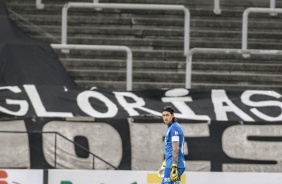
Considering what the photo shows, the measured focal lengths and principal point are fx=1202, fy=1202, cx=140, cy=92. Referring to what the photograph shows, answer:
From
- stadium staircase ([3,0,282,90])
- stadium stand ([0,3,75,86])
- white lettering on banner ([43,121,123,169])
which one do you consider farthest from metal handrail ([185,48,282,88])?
stadium stand ([0,3,75,86])

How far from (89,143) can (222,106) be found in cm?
239

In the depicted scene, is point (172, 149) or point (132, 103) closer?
point (172, 149)

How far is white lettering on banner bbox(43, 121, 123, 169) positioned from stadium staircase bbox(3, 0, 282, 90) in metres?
1.84

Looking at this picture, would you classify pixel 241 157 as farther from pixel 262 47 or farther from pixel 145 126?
pixel 262 47

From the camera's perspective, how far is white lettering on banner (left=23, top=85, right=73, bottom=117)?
19.8 m

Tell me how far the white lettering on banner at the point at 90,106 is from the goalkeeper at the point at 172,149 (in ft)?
11.3

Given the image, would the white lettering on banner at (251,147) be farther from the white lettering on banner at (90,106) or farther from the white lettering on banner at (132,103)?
the white lettering on banner at (90,106)

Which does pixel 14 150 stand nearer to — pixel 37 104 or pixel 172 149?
pixel 37 104

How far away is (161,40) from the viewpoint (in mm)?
22359

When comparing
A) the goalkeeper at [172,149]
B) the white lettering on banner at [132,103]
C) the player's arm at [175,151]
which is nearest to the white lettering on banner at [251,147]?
the white lettering on banner at [132,103]

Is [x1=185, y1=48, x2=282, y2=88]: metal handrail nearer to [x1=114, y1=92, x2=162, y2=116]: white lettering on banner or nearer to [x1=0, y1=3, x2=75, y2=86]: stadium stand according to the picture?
[x1=114, y1=92, x2=162, y2=116]: white lettering on banner

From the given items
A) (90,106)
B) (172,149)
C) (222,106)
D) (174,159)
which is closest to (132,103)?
(90,106)

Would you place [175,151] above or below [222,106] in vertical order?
below

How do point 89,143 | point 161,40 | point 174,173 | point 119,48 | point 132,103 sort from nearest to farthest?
1. point 174,173
2. point 89,143
3. point 132,103
4. point 119,48
5. point 161,40
